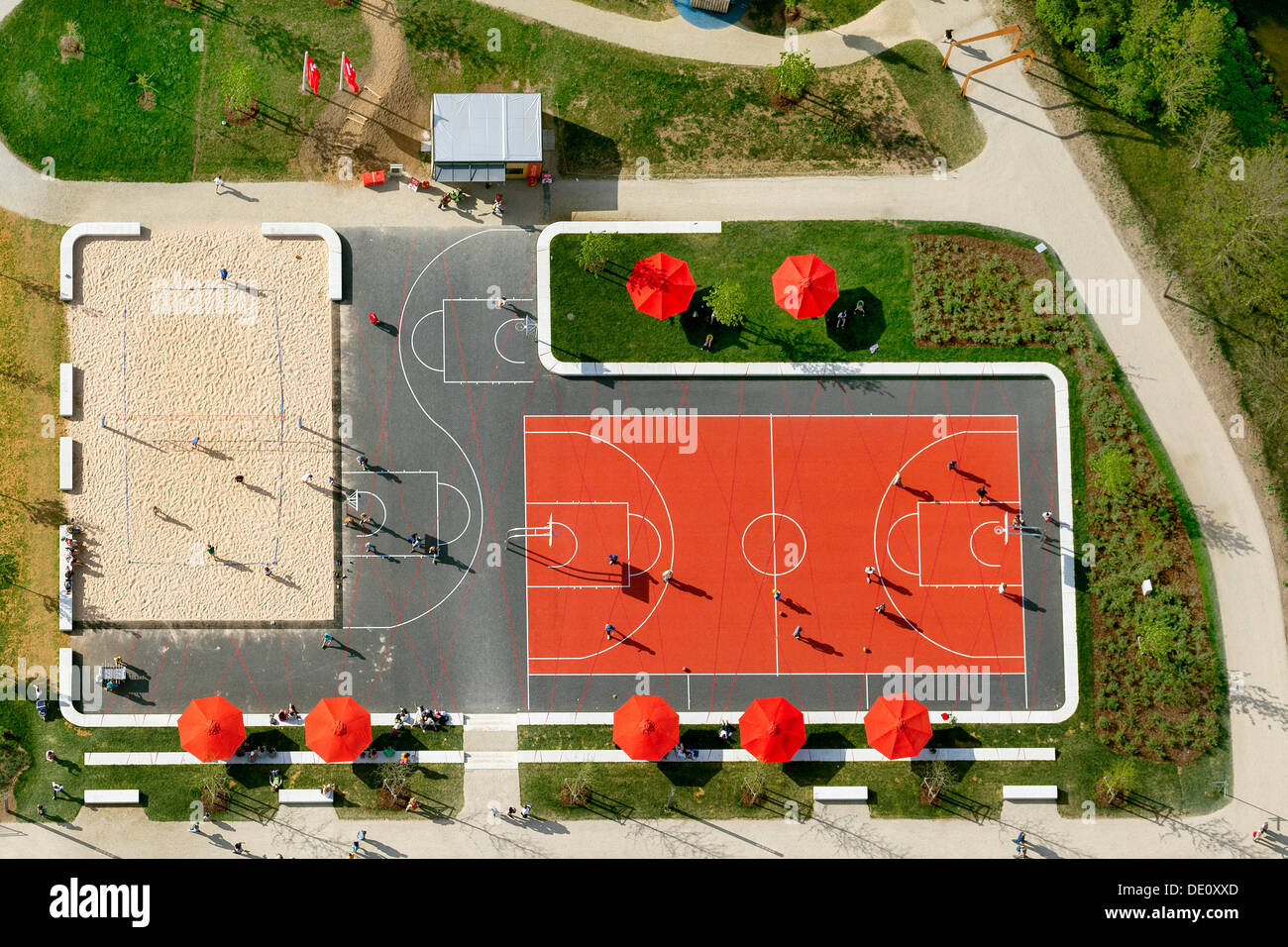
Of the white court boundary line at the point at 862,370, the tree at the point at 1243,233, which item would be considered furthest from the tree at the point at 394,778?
the tree at the point at 1243,233

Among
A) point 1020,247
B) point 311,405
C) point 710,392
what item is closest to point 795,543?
point 710,392

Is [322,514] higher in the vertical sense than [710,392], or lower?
lower

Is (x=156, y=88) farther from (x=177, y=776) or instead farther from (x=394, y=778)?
(x=394, y=778)

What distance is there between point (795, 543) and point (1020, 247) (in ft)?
37.5

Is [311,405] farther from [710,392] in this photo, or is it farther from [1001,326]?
[1001,326]

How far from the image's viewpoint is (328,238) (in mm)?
29312

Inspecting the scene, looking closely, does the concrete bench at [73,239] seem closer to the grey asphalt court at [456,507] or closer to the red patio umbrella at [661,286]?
the grey asphalt court at [456,507]

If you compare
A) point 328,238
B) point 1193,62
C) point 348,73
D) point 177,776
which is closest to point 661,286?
point 328,238

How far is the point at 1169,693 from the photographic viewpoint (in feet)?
94.1

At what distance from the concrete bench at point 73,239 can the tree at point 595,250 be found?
13.5 metres

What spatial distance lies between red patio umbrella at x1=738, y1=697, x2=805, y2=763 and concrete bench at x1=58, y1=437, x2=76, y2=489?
832 inches

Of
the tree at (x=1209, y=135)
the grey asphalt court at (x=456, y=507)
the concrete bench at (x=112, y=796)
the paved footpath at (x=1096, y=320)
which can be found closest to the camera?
the concrete bench at (x=112, y=796)

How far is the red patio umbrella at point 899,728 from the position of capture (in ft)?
89.8

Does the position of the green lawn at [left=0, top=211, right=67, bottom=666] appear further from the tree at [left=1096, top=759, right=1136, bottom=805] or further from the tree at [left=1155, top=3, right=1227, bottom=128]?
the tree at [left=1155, top=3, right=1227, bottom=128]
